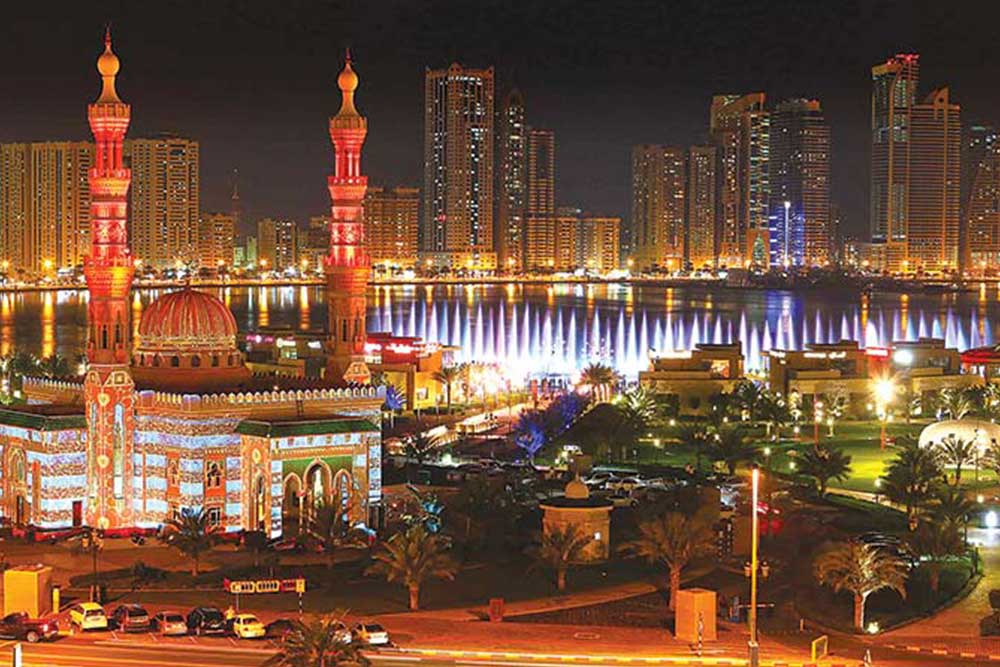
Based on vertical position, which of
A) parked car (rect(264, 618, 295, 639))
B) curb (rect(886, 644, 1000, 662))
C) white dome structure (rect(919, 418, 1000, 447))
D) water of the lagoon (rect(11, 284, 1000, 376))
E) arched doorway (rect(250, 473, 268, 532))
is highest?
water of the lagoon (rect(11, 284, 1000, 376))

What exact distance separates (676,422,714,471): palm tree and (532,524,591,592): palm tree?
13372mm

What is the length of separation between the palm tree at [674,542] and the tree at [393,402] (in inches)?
1030

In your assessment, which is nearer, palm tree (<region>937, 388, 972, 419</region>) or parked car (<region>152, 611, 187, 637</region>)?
parked car (<region>152, 611, 187, 637</region>)

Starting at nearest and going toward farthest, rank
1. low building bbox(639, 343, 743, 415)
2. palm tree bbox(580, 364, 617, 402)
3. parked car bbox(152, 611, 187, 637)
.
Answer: parked car bbox(152, 611, 187, 637)
low building bbox(639, 343, 743, 415)
palm tree bbox(580, 364, 617, 402)

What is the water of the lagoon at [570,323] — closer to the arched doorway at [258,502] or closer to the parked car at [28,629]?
the arched doorway at [258,502]

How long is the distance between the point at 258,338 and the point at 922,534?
169 ft

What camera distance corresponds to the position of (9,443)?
3550 cm

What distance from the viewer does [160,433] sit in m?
34.7

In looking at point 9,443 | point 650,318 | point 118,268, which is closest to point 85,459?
point 9,443

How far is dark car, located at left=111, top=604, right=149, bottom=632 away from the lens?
2573cm

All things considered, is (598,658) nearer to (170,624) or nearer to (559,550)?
(559,550)

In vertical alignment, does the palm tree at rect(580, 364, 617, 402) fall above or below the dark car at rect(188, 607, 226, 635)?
above

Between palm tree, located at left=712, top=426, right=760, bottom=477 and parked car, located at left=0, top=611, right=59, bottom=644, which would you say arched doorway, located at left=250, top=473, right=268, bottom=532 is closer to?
parked car, located at left=0, top=611, right=59, bottom=644

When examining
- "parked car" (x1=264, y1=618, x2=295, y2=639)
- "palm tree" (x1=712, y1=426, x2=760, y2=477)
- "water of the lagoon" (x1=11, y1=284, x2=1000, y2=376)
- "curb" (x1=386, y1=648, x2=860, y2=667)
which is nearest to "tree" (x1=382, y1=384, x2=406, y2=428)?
"palm tree" (x1=712, y1=426, x2=760, y2=477)
